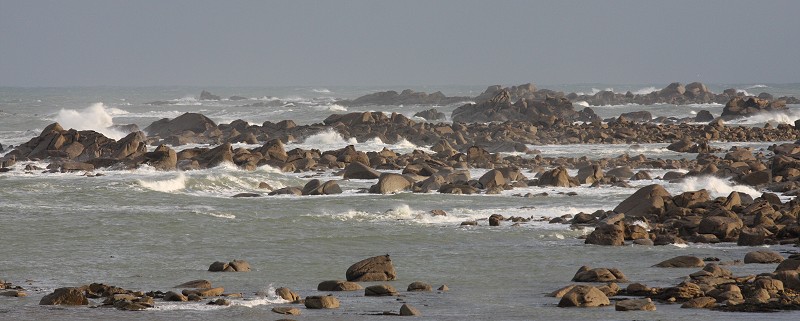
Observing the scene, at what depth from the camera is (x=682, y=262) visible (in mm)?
18688

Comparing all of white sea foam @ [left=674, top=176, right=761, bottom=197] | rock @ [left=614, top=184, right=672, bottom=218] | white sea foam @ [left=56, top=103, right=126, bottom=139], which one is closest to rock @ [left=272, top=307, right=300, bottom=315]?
rock @ [left=614, top=184, right=672, bottom=218]

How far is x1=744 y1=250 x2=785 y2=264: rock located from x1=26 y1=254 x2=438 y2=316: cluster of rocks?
16.3 feet

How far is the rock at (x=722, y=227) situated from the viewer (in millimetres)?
21906

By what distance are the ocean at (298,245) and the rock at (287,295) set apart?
0.12 metres

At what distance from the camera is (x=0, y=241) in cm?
2305

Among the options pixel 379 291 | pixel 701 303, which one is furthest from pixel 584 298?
pixel 379 291

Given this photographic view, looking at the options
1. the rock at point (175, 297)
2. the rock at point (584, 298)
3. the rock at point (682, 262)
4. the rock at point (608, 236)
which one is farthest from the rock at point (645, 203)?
the rock at point (175, 297)

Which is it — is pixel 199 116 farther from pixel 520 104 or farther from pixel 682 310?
pixel 682 310

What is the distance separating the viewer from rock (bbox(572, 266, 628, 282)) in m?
17.2

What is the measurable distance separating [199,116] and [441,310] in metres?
44.1

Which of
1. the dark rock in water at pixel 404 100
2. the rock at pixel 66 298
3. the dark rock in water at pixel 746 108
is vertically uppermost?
the rock at pixel 66 298

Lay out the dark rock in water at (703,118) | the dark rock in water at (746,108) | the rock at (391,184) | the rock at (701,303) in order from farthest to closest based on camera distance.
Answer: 1. the dark rock in water at (703,118)
2. the dark rock in water at (746,108)
3. the rock at (391,184)
4. the rock at (701,303)

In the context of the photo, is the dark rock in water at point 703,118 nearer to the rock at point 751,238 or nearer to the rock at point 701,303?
the rock at point 751,238

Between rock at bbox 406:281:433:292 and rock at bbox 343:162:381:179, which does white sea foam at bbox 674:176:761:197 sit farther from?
rock at bbox 406:281:433:292
